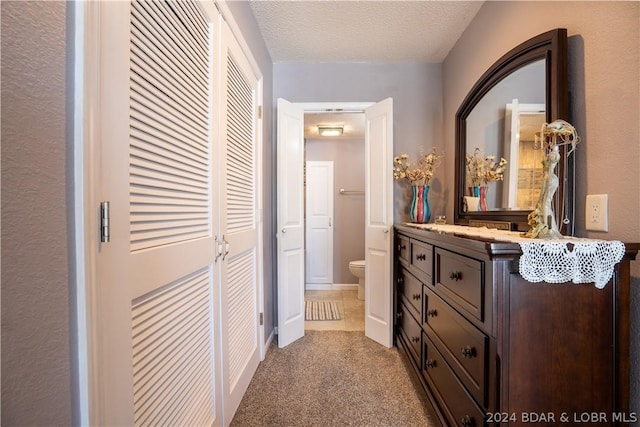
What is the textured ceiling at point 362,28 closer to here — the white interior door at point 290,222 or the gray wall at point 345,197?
the white interior door at point 290,222

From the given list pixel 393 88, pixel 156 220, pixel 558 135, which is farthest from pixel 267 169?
pixel 558 135

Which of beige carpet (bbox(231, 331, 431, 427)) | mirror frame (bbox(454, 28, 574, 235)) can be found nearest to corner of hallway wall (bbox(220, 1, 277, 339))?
beige carpet (bbox(231, 331, 431, 427))

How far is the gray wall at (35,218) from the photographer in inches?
18.3

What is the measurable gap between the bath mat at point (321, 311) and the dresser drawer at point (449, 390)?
154cm

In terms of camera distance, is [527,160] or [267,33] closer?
[527,160]

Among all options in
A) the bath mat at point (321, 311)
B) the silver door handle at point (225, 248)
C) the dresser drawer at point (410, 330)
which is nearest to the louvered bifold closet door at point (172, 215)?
the silver door handle at point (225, 248)

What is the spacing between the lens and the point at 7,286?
46 centimetres

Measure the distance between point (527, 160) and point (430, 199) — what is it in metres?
1.18

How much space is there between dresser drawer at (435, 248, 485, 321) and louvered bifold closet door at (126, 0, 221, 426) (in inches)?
42.2

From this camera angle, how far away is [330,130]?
3770 millimetres

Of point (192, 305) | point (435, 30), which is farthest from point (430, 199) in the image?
point (192, 305)

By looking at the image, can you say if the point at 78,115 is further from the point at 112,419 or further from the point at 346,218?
the point at 346,218

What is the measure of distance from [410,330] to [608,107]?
1.62m

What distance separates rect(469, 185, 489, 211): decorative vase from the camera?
187cm
